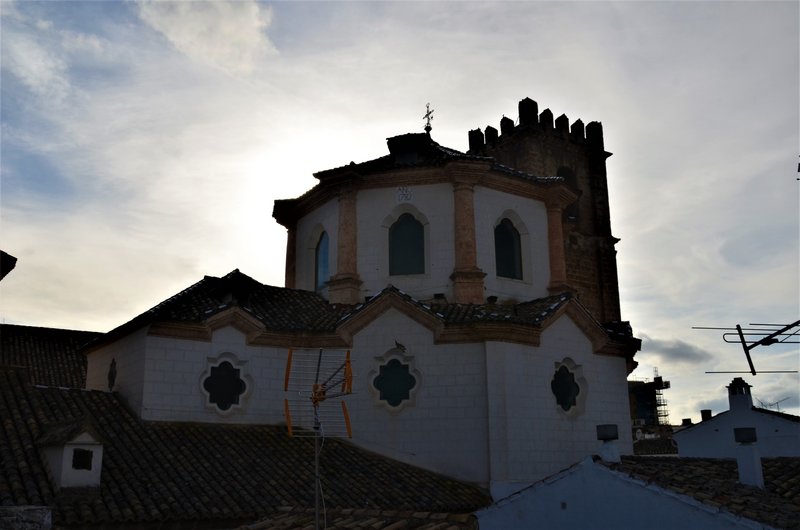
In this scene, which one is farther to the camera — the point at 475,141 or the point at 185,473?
the point at 475,141

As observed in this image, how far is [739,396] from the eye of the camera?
2278cm

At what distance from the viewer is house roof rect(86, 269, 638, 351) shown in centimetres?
1900

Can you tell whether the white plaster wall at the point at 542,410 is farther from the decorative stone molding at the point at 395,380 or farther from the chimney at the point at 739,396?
the chimney at the point at 739,396

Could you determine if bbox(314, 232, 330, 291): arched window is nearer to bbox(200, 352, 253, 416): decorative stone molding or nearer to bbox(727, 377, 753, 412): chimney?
bbox(200, 352, 253, 416): decorative stone molding

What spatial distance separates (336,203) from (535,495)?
12343 mm

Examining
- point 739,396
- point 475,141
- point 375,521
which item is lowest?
point 375,521

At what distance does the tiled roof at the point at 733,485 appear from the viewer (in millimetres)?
11406

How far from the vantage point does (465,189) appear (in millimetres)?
21688

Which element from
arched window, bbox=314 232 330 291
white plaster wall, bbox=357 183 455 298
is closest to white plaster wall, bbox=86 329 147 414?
arched window, bbox=314 232 330 291

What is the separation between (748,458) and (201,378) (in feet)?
42.1

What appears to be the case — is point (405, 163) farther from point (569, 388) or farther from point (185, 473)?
point (185, 473)

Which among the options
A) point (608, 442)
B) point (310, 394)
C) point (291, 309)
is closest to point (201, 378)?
point (310, 394)

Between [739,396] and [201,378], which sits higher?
[201,378]

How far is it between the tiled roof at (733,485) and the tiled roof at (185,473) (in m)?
4.68
